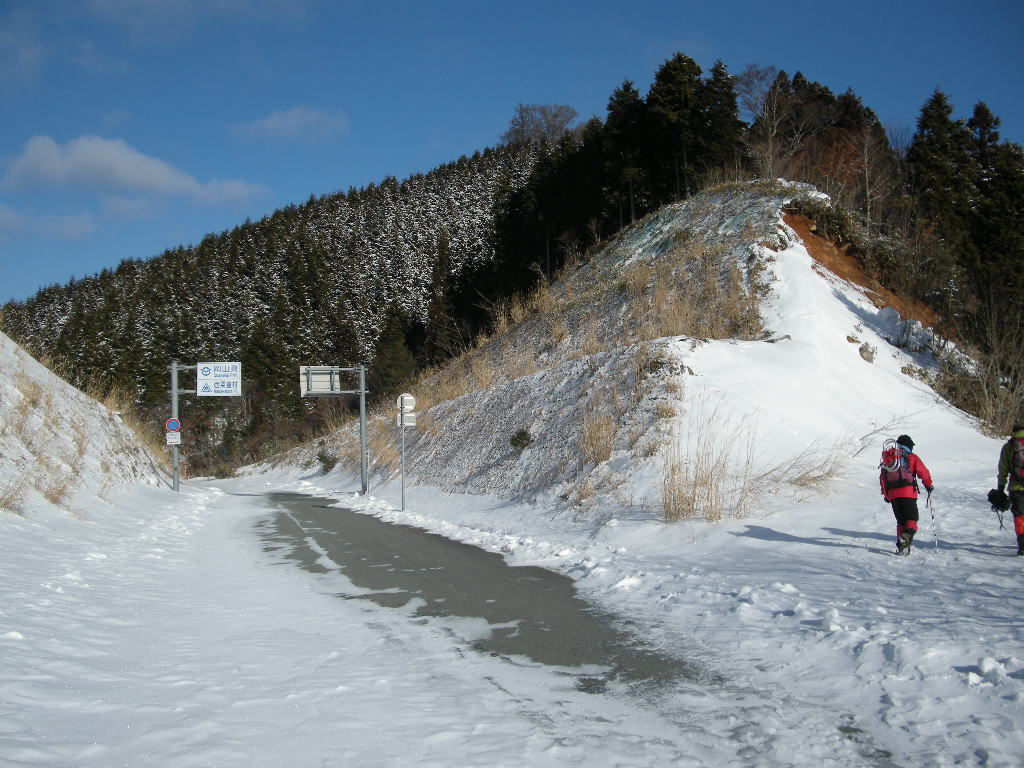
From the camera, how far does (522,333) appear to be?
30281 millimetres

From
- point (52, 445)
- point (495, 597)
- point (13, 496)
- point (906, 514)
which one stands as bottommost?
point (495, 597)

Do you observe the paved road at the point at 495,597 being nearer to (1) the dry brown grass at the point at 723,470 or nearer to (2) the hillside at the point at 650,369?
(1) the dry brown grass at the point at 723,470

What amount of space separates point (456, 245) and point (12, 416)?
71.9 meters

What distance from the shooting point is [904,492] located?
7.41 metres

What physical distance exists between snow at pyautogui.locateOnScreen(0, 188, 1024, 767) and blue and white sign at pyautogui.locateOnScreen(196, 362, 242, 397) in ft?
73.0

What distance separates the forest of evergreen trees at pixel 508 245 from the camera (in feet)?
82.3

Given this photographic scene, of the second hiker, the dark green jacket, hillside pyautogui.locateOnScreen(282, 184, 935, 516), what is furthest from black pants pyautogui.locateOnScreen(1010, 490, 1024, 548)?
hillside pyautogui.locateOnScreen(282, 184, 935, 516)

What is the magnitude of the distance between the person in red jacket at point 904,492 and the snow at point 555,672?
0.29 m

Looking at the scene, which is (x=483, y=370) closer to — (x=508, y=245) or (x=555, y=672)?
(x=508, y=245)

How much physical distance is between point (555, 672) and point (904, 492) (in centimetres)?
504

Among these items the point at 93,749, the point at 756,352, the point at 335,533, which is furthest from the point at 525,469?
the point at 93,749

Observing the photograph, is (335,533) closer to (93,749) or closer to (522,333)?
(93,749)

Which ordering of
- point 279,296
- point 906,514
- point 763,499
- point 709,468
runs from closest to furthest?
point 906,514 → point 763,499 → point 709,468 → point 279,296

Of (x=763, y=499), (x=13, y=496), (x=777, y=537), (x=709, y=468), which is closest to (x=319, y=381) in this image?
(x=13, y=496)
